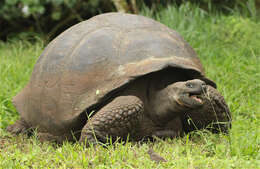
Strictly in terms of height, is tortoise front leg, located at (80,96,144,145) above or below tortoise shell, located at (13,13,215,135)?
below

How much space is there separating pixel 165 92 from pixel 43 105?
1091 millimetres

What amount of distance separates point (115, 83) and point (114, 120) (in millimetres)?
286

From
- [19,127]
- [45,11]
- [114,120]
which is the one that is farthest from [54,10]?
[114,120]

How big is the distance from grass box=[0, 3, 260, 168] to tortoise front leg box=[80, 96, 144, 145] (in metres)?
0.11

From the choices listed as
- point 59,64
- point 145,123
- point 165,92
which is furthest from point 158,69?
point 59,64

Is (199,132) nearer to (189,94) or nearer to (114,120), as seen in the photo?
(189,94)

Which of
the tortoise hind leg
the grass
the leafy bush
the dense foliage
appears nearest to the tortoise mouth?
the grass

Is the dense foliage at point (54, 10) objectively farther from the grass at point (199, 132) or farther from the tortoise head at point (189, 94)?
the tortoise head at point (189, 94)

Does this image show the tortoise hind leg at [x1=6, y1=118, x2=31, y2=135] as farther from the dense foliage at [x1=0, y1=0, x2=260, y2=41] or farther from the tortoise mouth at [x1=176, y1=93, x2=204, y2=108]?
the dense foliage at [x1=0, y1=0, x2=260, y2=41]

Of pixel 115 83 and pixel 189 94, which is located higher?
pixel 115 83

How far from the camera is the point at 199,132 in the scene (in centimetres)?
334

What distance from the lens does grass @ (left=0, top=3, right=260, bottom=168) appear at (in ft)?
8.51

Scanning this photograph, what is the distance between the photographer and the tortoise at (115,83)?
116 inches

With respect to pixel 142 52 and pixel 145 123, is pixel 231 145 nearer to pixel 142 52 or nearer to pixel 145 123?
pixel 145 123
